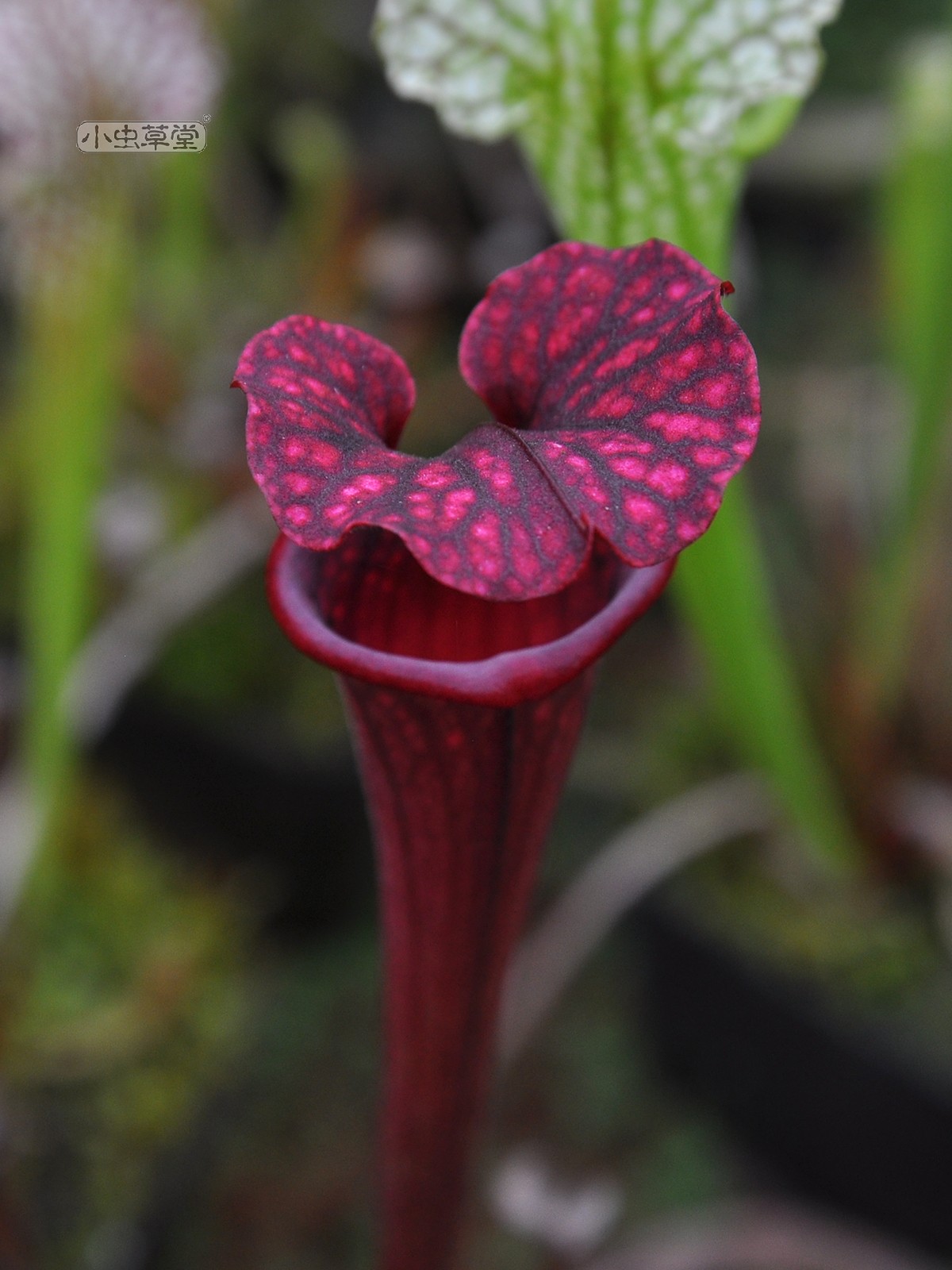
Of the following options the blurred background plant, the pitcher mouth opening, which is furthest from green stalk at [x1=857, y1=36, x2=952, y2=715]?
the pitcher mouth opening

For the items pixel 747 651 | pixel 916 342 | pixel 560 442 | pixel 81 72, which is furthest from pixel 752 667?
pixel 81 72

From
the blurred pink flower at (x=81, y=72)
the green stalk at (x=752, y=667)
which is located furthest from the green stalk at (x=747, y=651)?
the blurred pink flower at (x=81, y=72)

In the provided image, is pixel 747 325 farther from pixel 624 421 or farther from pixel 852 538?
pixel 624 421

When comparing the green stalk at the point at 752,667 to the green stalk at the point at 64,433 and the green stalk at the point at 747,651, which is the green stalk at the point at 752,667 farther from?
the green stalk at the point at 64,433

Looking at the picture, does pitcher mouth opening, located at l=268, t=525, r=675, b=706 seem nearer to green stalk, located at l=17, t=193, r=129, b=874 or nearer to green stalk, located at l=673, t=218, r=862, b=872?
green stalk, located at l=673, t=218, r=862, b=872

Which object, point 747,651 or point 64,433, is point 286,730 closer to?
point 64,433

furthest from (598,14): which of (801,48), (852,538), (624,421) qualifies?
(852,538)
